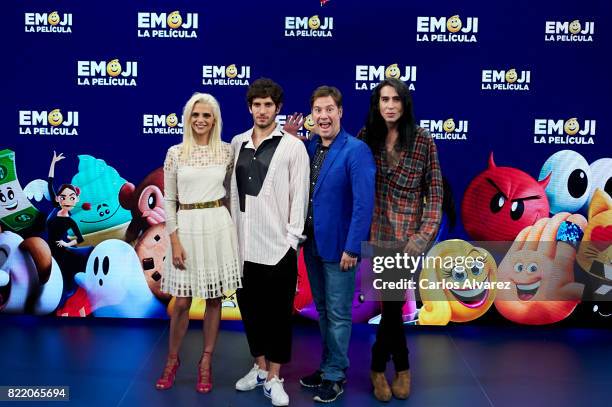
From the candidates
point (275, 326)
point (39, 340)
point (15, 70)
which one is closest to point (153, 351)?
point (39, 340)

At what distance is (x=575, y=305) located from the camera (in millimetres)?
4137

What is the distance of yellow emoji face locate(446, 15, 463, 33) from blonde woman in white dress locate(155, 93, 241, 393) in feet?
6.08

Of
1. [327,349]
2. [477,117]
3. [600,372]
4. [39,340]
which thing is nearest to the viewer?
[327,349]

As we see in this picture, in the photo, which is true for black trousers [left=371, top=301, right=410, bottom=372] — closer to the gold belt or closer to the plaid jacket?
the plaid jacket

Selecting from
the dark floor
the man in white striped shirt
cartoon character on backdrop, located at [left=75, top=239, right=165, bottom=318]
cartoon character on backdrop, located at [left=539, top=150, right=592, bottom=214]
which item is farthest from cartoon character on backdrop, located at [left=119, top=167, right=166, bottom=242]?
cartoon character on backdrop, located at [left=539, top=150, right=592, bottom=214]

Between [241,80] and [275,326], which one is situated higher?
[241,80]

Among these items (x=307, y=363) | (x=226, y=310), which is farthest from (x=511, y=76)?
(x=226, y=310)

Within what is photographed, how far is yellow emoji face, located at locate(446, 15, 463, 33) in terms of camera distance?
397 cm

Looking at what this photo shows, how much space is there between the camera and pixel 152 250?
412cm

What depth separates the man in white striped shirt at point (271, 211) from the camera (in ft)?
9.35

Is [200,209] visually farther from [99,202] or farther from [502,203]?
[502,203]

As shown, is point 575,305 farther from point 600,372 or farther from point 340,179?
point 340,179

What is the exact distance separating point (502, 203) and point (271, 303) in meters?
1.91

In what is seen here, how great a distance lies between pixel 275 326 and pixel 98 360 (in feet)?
3.96
